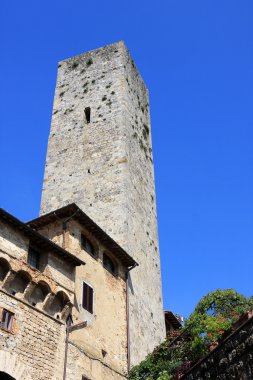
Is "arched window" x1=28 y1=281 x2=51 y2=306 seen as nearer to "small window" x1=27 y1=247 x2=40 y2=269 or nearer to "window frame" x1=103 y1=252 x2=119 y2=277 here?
"small window" x1=27 y1=247 x2=40 y2=269

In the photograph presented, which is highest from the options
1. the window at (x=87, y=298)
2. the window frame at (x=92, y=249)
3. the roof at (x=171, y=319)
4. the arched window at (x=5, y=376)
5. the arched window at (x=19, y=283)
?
the roof at (x=171, y=319)

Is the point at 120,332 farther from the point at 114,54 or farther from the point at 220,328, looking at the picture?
the point at 114,54

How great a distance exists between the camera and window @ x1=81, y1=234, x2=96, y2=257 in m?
18.5

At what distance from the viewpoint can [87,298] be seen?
1722 cm

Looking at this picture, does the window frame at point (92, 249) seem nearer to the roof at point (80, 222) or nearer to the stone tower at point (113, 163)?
the roof at point (80, 222)

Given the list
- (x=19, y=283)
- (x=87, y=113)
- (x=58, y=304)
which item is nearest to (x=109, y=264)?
(x=58, y=304)

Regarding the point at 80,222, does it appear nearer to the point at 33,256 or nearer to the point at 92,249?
Answer: the point at 92,249

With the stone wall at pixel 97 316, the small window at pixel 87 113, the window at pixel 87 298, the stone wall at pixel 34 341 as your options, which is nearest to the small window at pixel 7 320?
the stone wall at pixel 34 341

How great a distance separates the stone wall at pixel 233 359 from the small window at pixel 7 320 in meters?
Result: 5.88

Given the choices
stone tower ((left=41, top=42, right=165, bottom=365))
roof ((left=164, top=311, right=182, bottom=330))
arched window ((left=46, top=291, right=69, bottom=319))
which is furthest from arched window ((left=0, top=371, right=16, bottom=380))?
roof ((left=164, top=311, right=182, bottom=330))

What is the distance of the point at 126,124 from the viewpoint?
26.0 m

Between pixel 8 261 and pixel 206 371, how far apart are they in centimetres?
681

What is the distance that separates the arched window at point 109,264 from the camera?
1951 cm

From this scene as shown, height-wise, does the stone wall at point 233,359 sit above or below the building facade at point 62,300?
below
